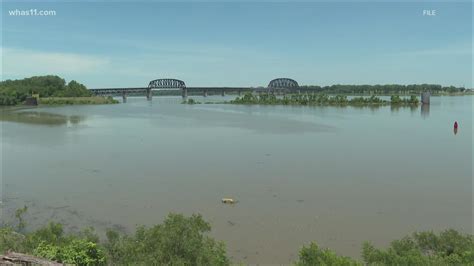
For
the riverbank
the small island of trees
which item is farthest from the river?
the small island of trees

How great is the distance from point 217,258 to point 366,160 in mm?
15349

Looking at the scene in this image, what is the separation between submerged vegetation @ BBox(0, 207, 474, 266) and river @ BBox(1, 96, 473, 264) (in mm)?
2476

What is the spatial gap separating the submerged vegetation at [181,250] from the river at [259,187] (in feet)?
8.12

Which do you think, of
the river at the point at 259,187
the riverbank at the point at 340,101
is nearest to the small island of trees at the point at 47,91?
the riverbank at the point at 340,101

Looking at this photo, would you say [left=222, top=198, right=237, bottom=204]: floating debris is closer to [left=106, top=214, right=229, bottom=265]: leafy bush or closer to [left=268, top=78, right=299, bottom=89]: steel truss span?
[left=106, top=214, right=229, bottom=265]: leafy bush

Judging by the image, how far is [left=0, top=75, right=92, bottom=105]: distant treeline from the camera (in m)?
87.8

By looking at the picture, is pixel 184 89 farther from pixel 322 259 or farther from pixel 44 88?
pixel 322 259

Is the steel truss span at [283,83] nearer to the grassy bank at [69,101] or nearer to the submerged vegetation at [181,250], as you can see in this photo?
the grassy bank at [69,101]

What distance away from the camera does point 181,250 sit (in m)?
6.25

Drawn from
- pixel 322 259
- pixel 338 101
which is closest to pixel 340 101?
pixel 338 101

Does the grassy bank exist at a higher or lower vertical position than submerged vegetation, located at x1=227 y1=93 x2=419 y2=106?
higher

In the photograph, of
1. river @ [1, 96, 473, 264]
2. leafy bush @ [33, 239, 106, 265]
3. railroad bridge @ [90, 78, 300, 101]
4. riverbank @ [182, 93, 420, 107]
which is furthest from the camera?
railroad bridge @ [90, 78, 300, 101]

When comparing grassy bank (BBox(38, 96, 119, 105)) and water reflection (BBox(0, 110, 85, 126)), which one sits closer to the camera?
water reflection (BBox(0, 110, 85, 126))

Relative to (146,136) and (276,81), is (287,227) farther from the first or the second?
(276,81)
